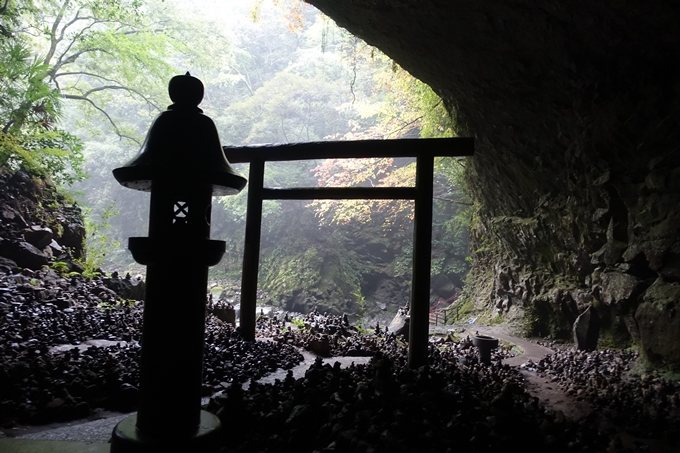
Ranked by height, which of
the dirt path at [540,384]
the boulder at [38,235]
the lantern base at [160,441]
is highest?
the boulder at [38,235]

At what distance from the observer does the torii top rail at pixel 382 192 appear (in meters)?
Answer: 4.44

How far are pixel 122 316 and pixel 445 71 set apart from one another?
6.79m

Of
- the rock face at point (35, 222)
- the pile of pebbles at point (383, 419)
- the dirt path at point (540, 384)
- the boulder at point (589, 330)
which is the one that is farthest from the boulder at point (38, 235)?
the boulder at point (589, 330)

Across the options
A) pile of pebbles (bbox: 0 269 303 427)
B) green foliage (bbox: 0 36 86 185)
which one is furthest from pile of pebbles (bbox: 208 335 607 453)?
green foliage (bbox: 0 36 86 185)

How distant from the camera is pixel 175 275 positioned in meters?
2.22

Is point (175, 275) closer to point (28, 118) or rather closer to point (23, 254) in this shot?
point (23, 254)

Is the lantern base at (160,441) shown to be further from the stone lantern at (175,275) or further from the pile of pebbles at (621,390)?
the pile of pebbles at (621,390)

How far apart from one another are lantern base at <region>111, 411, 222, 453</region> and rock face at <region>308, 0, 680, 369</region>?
15.2 feet

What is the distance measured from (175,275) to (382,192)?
3.13 metres

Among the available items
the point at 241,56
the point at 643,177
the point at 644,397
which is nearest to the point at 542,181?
the point at 643,177

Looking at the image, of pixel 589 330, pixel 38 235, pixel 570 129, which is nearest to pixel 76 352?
pixel 38 235

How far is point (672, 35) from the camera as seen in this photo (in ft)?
12.6

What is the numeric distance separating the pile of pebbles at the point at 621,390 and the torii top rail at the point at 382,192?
5.84 feet

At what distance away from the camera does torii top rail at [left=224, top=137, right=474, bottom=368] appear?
4441mm
